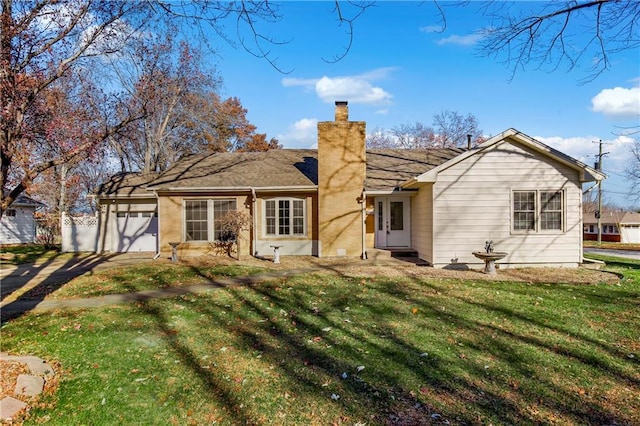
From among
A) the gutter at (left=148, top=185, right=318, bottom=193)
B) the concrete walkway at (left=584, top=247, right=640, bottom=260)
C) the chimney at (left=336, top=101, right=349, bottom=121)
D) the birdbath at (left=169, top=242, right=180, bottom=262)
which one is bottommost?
the concrete walkway at (left=584, top=247, right=640, bottom=260)

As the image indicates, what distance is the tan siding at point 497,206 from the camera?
40.8ft

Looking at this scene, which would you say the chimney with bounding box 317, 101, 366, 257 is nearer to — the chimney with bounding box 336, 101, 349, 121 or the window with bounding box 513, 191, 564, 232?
the chimney with bounding box 336, 101, 349, 121

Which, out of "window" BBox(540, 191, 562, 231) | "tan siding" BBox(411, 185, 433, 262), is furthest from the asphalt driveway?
"window" BBox(540, 191, 562, 231)

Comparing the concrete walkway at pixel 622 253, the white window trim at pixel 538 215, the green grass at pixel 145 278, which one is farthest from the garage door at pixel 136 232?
the concrete walkway at pixel 622 253

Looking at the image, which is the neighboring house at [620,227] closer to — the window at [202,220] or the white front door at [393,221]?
the white front door at [393,221]

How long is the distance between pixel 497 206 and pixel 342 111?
6.92m

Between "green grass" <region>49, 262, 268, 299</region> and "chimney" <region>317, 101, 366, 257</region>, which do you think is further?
"chimney" <region>317, 101, 366, 257</region>

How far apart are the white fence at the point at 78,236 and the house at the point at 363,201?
0.55 m

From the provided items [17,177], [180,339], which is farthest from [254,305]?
[17,177]

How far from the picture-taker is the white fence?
59.1 ft

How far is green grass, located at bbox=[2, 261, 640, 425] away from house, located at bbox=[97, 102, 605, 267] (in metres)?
4.01

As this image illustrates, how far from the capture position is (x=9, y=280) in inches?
434

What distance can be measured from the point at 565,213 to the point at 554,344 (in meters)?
8.12

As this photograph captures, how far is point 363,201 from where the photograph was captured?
14547 mm
